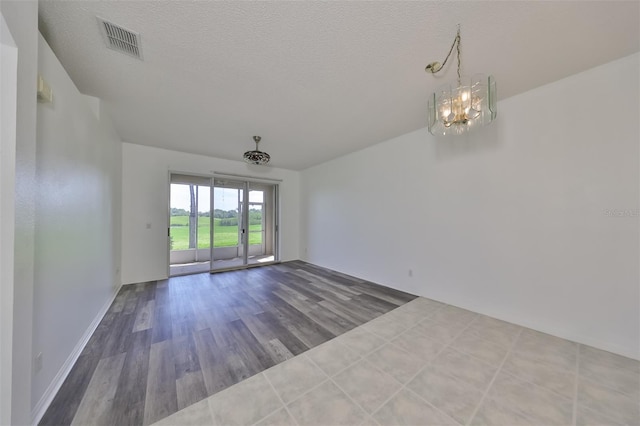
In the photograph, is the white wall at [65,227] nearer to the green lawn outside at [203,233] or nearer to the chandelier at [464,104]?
the green lawn outside at [203,233]

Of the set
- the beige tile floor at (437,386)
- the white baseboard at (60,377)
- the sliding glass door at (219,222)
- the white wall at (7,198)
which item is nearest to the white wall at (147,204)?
the sliding glass door at (219,222)

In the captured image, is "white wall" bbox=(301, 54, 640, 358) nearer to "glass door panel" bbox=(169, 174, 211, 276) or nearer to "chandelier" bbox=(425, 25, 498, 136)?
"chandelier" bbox=(425, 25, 498, 136)

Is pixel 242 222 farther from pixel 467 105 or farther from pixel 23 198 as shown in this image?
pixel 467 105

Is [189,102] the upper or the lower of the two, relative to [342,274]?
upper

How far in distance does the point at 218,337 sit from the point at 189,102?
9.41 feet

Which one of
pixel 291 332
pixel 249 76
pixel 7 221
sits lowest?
pixel 291 332

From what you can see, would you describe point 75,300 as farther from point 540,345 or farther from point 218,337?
point 540,345

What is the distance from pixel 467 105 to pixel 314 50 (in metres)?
1.37

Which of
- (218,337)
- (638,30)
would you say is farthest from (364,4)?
(218,337)

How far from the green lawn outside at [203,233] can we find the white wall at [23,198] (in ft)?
13.2

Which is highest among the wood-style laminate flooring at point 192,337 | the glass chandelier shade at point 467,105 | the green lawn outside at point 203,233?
the glass chandelier shade at point 467,105

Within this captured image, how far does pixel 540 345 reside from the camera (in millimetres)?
2127

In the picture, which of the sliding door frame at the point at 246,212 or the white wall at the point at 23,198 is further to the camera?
the sliding door frame at the point at 246,212

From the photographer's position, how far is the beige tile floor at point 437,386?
4.54 feet
